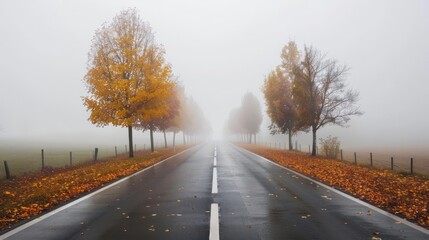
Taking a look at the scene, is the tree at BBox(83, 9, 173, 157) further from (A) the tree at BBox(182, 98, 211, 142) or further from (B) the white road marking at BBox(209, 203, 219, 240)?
(A) the tree at BBox(182, 98, 211, 142)

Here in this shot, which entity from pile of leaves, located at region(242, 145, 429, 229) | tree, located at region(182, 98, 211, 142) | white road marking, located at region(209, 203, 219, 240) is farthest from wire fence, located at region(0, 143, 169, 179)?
tree, located at region(182, 98, 211, 142)

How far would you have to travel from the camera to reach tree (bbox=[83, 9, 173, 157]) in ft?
79.9

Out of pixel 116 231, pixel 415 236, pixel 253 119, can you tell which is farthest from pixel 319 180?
pixel 253 119

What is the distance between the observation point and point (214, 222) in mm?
7215

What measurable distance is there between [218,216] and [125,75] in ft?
66.7

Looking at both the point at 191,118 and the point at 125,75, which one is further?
the point at 191,118

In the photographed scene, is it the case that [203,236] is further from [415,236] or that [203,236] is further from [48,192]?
[48,192]

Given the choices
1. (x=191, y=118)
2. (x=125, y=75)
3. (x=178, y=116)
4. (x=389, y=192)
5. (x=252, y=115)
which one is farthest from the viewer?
(x=252, y=115)

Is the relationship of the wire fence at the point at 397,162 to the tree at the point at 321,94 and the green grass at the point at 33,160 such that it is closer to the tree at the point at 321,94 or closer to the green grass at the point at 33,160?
the tree at the point at 321,94

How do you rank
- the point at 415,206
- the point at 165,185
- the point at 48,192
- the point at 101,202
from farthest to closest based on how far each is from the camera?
1. the point at 165,185
2. the point at 48,192
3. the point at 101,202
4. the point at 415,206

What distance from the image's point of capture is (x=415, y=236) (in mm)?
6242

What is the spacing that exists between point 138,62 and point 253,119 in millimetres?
43741

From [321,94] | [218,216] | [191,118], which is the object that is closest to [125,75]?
[321,94]

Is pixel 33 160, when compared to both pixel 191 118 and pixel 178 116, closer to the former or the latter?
pixel 178 116
